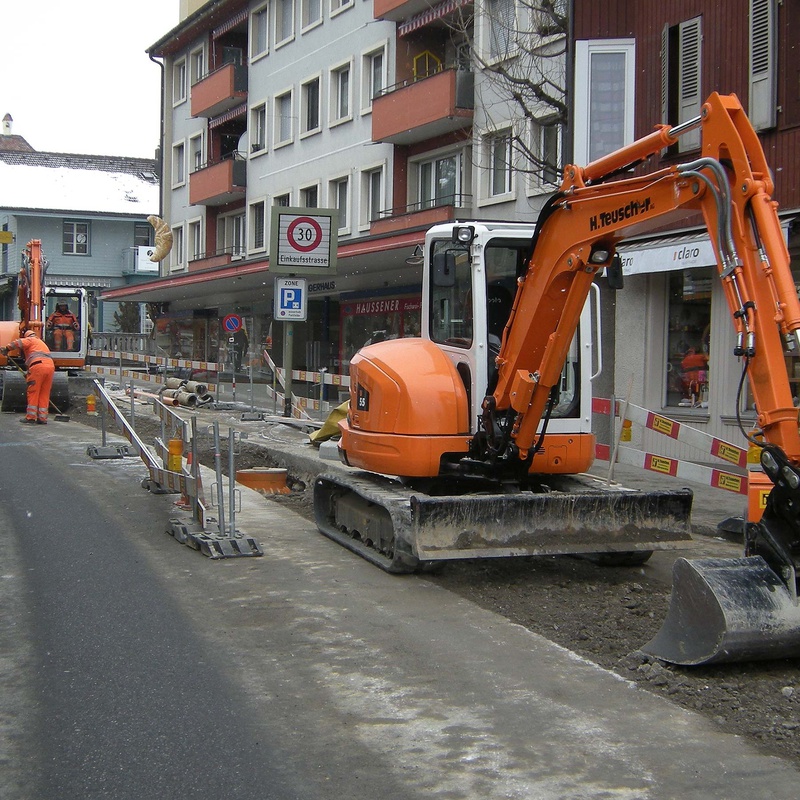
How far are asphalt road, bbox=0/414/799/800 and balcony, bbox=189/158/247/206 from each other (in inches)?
1061

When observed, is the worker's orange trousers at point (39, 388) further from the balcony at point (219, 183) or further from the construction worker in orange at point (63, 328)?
the balcony at point (219, 183)

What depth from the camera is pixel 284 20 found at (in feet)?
105

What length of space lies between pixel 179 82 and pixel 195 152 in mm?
3485

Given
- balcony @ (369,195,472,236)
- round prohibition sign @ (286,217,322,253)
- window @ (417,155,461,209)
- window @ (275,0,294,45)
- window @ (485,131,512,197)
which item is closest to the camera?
round prohibition sign @ (286,217,322,253)

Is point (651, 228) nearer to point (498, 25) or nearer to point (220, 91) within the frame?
point (498, 25)

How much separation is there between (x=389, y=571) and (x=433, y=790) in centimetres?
395

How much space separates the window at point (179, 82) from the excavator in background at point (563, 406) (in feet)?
110

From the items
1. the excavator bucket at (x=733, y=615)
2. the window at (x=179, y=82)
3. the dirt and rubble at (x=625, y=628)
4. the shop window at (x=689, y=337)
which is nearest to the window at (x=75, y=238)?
the window at (x=179, y=82)

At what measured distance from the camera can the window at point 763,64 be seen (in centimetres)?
1357

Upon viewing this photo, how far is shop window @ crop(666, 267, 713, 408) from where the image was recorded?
15.4m

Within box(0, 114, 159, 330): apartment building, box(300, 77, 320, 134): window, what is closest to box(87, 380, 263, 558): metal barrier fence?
box(300, 77, 320, 134): window

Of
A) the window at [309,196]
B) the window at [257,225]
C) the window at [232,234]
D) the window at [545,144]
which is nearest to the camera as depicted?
the window at [545,144]

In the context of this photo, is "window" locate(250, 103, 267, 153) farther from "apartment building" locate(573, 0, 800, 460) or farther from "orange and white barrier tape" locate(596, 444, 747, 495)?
"orange and white barrier tape" locate(596, 444, 747, 495)

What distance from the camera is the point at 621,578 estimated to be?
325 inches
